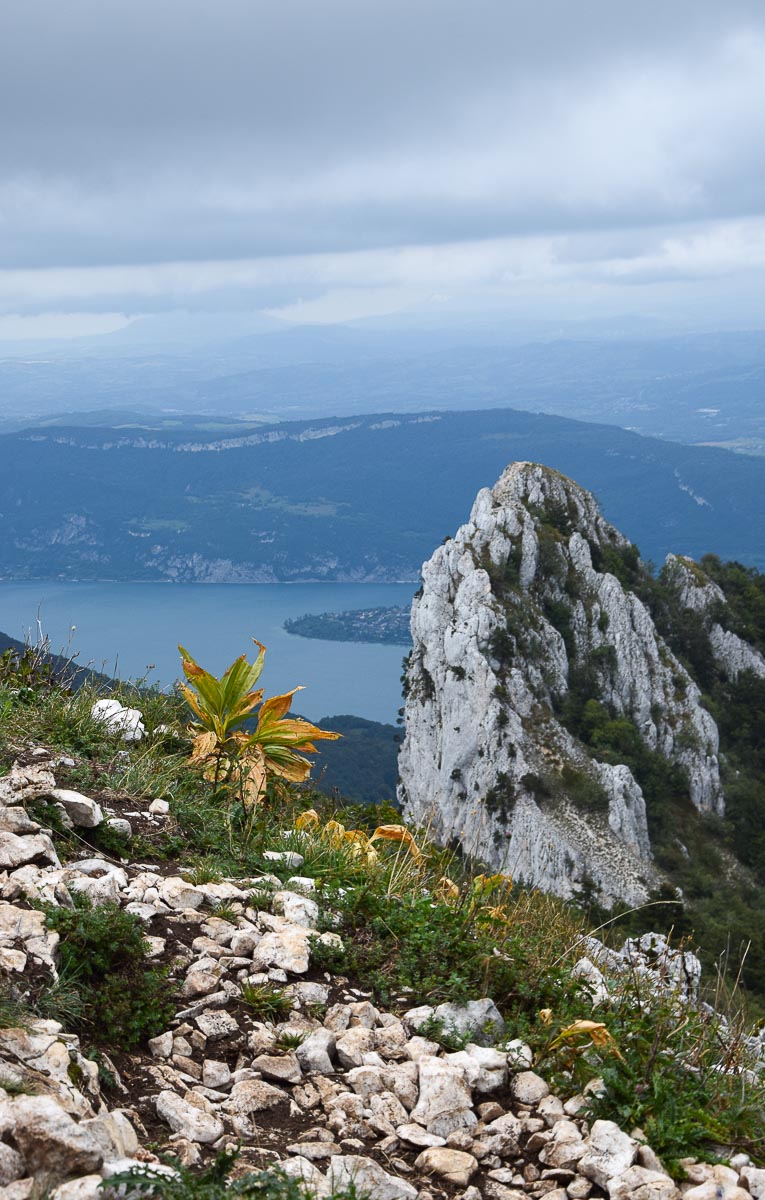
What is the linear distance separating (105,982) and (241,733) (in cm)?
301

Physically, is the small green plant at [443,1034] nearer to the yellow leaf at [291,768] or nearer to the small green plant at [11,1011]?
the small green plant at [11,1011]

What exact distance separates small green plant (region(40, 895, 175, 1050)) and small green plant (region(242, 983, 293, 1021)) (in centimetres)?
34

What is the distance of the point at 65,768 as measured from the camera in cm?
→ 613

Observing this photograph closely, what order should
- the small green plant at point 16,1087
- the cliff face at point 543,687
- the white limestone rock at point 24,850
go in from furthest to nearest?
the cliff face at point 543,687, the white limestone rock at point 24,850, the small green plant at point 16,1087

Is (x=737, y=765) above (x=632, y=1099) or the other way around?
the other way around

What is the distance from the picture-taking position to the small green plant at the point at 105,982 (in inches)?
155

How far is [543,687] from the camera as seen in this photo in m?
55.7

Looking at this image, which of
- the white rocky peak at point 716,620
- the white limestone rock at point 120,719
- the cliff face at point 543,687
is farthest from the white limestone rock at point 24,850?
the white rocky peak at point 716,620

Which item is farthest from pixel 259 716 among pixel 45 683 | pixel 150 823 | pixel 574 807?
pixel 574 807

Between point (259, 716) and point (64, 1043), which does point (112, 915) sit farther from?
point (259, 716)

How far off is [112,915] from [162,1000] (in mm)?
447

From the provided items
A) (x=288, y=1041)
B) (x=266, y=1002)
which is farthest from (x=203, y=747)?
(x=288, y=1041)

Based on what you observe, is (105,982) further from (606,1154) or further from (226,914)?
(606,1154)

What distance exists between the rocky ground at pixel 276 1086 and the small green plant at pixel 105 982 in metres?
0.07
